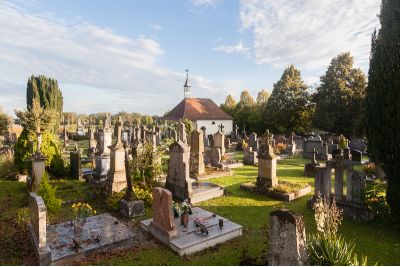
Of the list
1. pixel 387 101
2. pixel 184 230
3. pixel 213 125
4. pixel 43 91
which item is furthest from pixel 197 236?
pixel 213 125

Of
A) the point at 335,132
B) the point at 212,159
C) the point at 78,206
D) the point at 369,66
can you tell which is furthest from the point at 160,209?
the point at 335,132

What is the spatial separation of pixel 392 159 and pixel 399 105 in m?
1.61

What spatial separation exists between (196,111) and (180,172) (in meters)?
33.0

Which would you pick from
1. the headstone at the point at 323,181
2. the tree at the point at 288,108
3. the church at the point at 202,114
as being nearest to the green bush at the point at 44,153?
the headstone at the point at 323,181

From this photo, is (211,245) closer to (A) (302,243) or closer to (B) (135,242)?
(B) (135,242)

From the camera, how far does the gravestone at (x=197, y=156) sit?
15906 mm

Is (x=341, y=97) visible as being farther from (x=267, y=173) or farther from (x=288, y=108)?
(x=267, y=173)

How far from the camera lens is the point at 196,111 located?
44625 millimetres

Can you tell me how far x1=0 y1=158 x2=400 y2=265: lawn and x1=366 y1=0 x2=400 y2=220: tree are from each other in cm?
137

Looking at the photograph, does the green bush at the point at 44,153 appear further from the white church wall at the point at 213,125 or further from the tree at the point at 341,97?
the white church wall at the point at 213,125

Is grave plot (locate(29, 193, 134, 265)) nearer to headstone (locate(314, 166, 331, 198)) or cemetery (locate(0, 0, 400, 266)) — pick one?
cemetery (locate(0, 0, 400, 266))

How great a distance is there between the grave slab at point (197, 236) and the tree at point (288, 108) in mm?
32150

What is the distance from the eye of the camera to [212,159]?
18422mm

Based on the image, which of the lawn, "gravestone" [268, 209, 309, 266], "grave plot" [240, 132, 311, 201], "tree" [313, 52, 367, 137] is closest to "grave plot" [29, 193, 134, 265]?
the lawn
